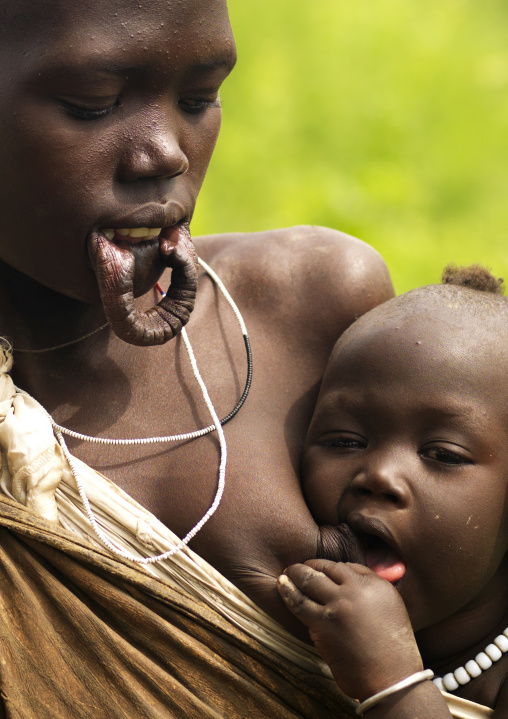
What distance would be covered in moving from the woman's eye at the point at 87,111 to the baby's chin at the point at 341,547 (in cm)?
82

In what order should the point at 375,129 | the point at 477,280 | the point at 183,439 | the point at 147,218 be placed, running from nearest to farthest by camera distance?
1. the point at 147,218
2. the point at 183,439
3. the point at 477,280
4. the point at 375,129

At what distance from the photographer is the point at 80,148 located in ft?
5.65

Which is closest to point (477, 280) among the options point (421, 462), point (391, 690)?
point (421, 462)

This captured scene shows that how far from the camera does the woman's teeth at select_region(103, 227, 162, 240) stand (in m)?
1.80

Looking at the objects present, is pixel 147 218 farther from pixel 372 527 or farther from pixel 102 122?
pixel 372 527

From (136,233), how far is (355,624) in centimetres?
74

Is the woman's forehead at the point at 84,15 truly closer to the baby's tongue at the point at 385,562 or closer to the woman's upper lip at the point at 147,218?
the woman's upper lip at the point at 147,218

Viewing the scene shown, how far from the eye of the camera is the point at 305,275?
2.27 metres

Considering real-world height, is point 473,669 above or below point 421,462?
below

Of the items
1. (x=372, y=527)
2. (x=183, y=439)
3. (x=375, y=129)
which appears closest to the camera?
(x=372, y=527)

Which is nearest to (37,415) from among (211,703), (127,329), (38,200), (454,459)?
(127,329)

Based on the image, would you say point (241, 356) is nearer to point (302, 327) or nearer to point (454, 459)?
point (302, 327)

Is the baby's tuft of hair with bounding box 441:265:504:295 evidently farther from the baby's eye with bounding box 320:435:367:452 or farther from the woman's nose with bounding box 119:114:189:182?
the woman's nose with bounding box 119:114:189:182

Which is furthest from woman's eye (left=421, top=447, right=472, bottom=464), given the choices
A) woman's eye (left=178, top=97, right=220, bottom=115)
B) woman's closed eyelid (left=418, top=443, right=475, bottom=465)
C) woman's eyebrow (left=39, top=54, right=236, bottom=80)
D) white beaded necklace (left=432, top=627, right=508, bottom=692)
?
woman's eyebrow (left=39, top=54, right=236, bottom=80)
